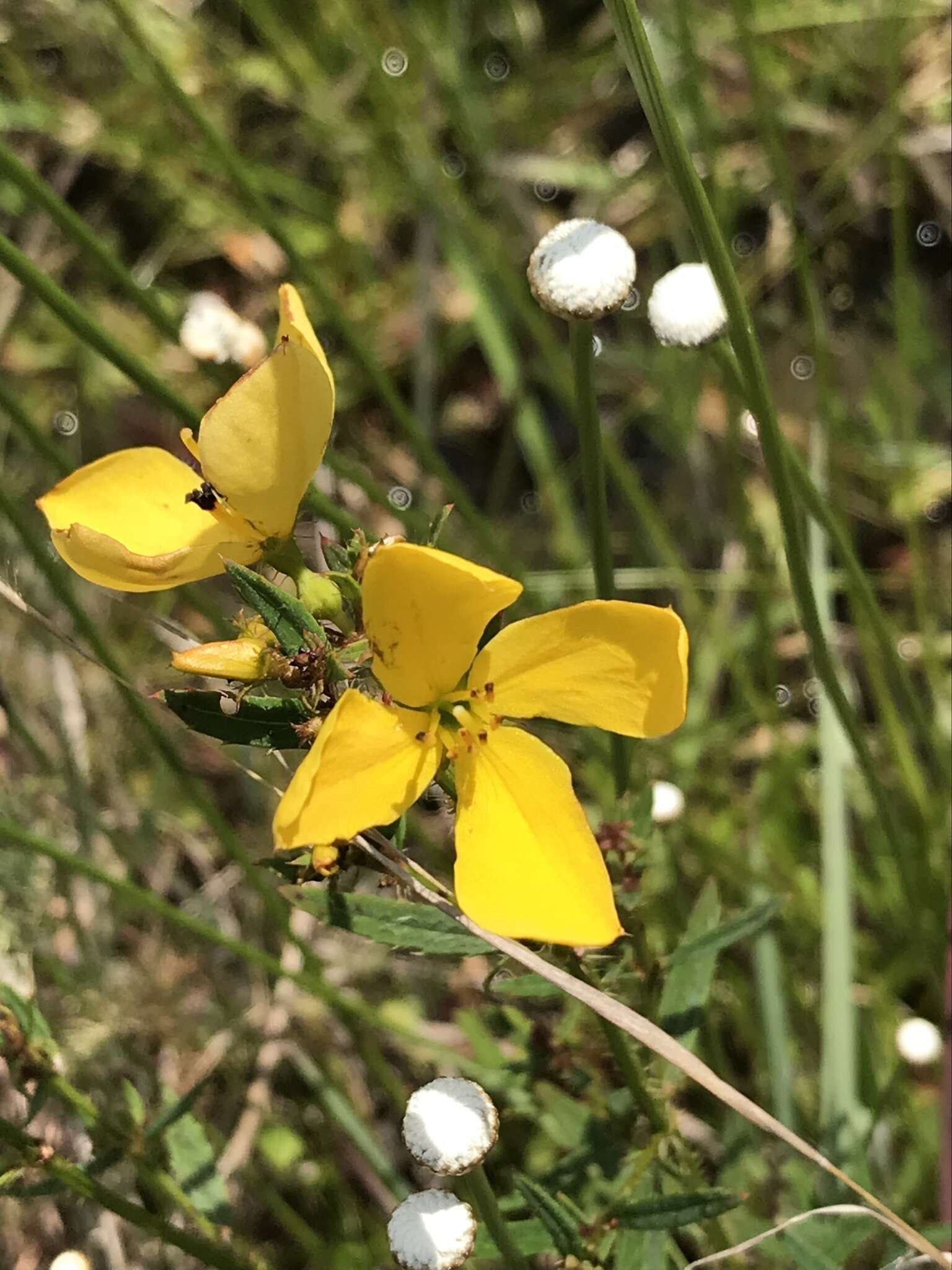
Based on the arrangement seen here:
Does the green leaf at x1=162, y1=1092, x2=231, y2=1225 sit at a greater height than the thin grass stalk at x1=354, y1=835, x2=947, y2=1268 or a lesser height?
lesser

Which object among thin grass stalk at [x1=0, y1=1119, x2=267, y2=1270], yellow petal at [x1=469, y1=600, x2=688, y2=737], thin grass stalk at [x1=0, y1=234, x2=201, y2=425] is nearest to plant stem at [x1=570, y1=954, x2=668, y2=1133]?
yellow petal at [x1=469, y1=600, x2=688, y2=737]

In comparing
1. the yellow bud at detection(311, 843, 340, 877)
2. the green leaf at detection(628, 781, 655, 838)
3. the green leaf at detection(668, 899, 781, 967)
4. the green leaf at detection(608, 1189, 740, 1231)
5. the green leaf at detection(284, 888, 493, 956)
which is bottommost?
the green leaf at detection(608, 1189, 740, 1231)

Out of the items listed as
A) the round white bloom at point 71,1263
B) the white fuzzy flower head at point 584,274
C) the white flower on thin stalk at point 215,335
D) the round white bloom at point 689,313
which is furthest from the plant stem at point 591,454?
the round white bloom at point 71,1263

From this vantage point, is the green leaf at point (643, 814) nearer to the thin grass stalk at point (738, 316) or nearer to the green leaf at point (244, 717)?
the thin grass stalk at point (738, 316)

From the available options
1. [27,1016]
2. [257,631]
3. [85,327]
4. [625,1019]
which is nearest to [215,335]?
[85,327]

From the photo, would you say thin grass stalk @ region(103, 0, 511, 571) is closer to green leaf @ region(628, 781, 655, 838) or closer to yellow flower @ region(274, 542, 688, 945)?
green leaf @ region(628, 781, 655, 838)

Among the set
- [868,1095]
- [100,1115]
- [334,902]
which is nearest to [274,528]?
[334,902]
